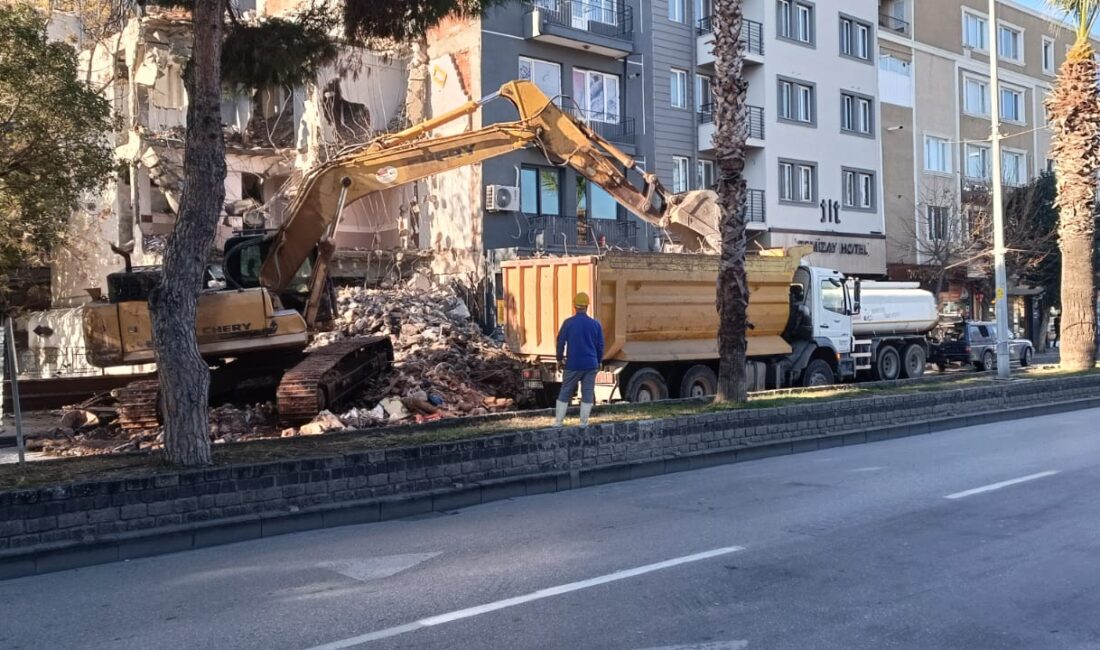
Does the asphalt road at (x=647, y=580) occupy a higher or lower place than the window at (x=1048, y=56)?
lower

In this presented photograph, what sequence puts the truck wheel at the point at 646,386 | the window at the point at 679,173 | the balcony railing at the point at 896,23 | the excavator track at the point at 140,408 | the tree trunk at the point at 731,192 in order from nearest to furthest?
the tree trunk at the point at 731,192 < the excavator track at the point at 140,408 < the truck wheel at the point at 646,386 < the window at the point at 679,173 < the balcony railing at the point at 896,23

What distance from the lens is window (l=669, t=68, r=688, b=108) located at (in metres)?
32.4

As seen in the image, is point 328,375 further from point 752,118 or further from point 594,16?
point 752,118

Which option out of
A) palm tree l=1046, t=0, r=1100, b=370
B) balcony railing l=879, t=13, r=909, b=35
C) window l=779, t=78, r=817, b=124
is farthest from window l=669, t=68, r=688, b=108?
palm tree l=1046, t=0, r=1100, b=370

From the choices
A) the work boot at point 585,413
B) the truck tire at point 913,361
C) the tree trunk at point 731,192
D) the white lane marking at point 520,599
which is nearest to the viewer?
the white lane marking at point 520,599

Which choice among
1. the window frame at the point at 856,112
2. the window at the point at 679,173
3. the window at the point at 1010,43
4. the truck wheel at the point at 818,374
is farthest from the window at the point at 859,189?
the truck wheel at the point at 818,374

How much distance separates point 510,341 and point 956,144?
29.6 metres

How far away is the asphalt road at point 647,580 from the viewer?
18.8ft

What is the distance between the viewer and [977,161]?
41.9 metres

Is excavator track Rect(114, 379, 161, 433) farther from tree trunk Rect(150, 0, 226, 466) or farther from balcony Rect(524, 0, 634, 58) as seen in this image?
balcony Rect(524, 0, 634, 58)

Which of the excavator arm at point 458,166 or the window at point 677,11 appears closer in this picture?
the excavator arm at point 458,166

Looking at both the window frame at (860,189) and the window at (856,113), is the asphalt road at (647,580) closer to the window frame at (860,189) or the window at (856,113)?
the window frame at (860,189)

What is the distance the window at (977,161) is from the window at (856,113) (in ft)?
20.8

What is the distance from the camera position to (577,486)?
1154cm
